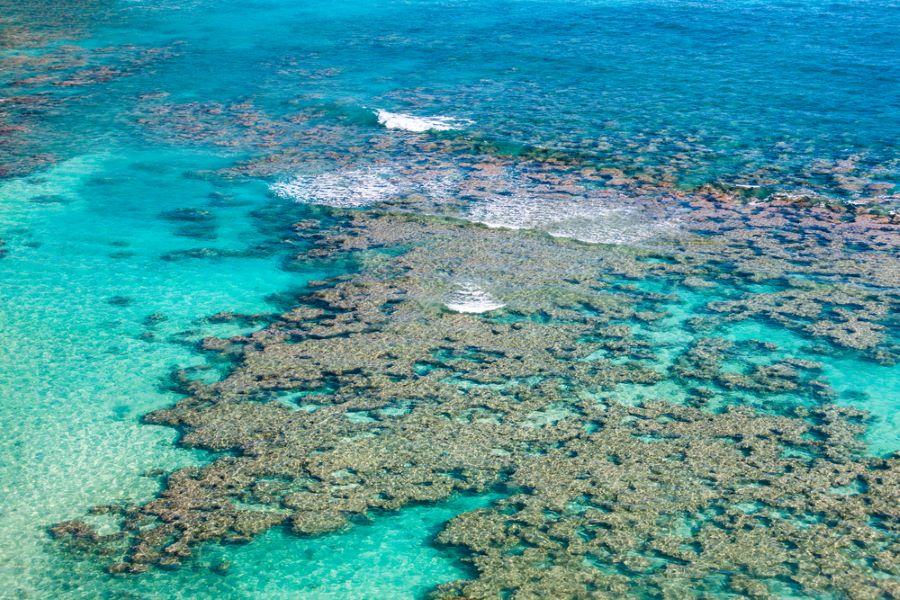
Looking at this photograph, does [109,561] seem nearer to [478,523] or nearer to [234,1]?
[478,523]

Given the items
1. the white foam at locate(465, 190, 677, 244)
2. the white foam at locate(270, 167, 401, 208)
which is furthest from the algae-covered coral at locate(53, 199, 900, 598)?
the white foam at locate(270, 167, 401, 208)

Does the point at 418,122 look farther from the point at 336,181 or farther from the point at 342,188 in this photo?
the point at 342,188

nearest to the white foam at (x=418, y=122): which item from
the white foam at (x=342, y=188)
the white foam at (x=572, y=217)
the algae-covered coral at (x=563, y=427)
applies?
the white foam at (x=342, y=188)

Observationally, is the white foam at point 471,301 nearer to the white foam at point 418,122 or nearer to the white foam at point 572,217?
the white foam at point 572,217

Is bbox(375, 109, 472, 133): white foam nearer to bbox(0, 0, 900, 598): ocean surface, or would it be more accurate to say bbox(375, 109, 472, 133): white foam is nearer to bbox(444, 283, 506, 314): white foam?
bbox(0, 0, 900, 598): ocean surface

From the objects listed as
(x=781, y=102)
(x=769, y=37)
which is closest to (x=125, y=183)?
(x=781, y=102)
